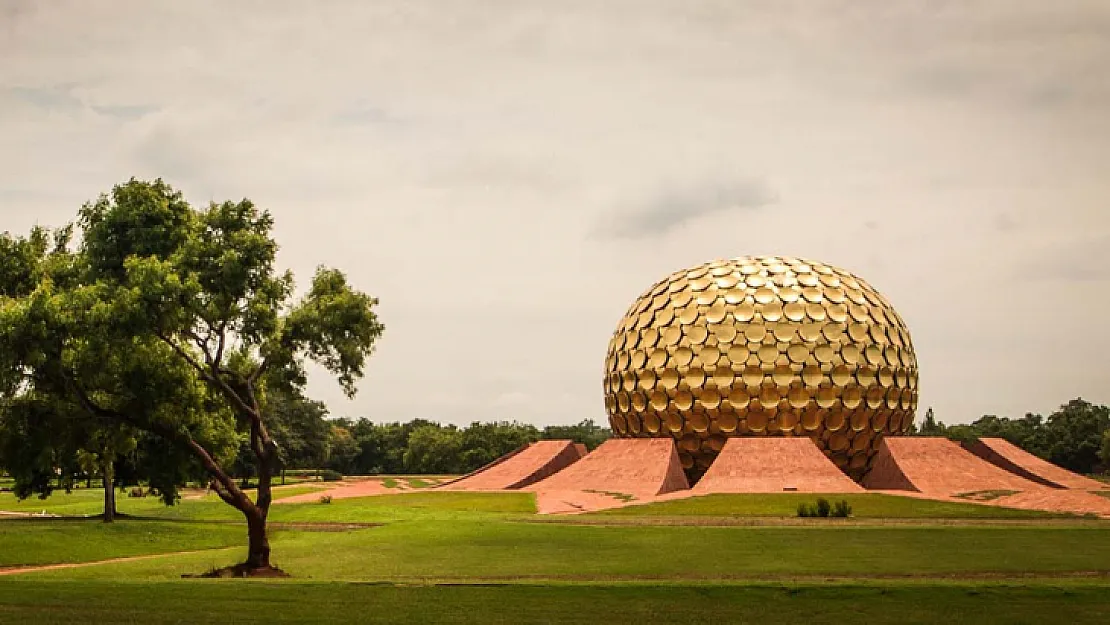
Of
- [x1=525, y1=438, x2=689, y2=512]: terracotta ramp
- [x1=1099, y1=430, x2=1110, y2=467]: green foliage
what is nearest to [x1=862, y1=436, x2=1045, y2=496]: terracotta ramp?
[x1=525, y1=438, x2=689, y2=512]: terracotta ramp

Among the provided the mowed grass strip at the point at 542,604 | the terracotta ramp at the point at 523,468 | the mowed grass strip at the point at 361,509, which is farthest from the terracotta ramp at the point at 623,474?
the mowed grass strip at the point at 542,604

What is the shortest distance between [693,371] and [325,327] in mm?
24708

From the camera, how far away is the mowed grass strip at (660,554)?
55.3ft

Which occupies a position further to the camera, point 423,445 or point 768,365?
point 423,445

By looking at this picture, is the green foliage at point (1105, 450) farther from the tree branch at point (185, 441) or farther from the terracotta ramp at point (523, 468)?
the tree branch at point (185, 441)

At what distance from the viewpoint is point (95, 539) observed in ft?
84.9

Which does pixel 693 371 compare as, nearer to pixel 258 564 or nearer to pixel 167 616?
pixel 258 564

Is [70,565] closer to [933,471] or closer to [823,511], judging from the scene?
[823,511]

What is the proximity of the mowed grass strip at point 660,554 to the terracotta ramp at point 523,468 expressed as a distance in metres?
15.8

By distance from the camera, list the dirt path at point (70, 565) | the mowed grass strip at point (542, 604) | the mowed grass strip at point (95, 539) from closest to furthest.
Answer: the mowed grass strip at point (542, 604), the dirt path at point (70, 565), the mowed grass strip at point (95, 539)

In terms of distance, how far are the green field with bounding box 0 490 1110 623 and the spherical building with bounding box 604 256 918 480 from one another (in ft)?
27.7

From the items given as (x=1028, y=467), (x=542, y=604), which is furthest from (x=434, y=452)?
(x=542, y=604)

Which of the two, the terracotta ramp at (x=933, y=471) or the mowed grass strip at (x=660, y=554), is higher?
the terracotta ramp at (x=933, y=471)

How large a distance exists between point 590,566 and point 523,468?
26474 millimetres
